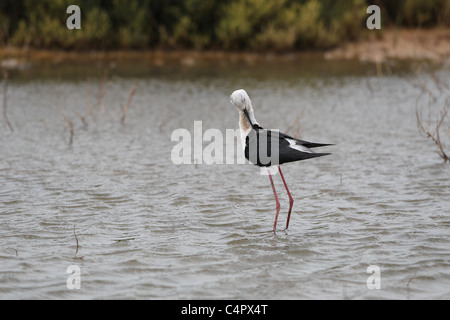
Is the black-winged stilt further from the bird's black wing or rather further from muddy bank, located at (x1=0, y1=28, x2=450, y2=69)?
muddy bank, located at (x1=0, y1=28, x2=450, y2=69)

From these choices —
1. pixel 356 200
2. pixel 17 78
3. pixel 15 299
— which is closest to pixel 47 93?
pixel 17 78

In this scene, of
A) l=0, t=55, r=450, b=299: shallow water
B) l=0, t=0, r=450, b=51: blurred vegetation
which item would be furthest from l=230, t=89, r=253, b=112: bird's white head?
l=0, t=0, r=450, b=51: blurred vegetation

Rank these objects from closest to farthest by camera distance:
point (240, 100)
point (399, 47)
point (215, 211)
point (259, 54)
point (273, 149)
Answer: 1. point (273, 149)
2. point (240, 100)
3. point (215, 211)
4. point (399, 47)
5. point (259, 54)

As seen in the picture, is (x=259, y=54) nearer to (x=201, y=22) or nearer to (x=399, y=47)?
(x=201, y=22)

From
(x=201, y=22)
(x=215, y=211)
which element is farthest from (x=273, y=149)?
(x=201, y=22)

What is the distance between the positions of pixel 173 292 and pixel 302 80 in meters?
10.4

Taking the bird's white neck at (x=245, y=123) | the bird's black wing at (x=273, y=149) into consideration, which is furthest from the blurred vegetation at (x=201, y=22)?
the bird's black wing at (x=273, y=149)

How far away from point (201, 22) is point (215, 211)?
495 inches

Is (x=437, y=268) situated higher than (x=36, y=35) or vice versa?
(x=36, y=35)

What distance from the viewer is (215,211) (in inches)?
250

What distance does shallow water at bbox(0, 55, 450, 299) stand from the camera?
4711mm

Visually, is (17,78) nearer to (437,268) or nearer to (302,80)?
(302,80)

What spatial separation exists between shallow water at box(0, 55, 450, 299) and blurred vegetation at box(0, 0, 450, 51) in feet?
20.2

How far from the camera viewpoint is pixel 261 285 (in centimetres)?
464
